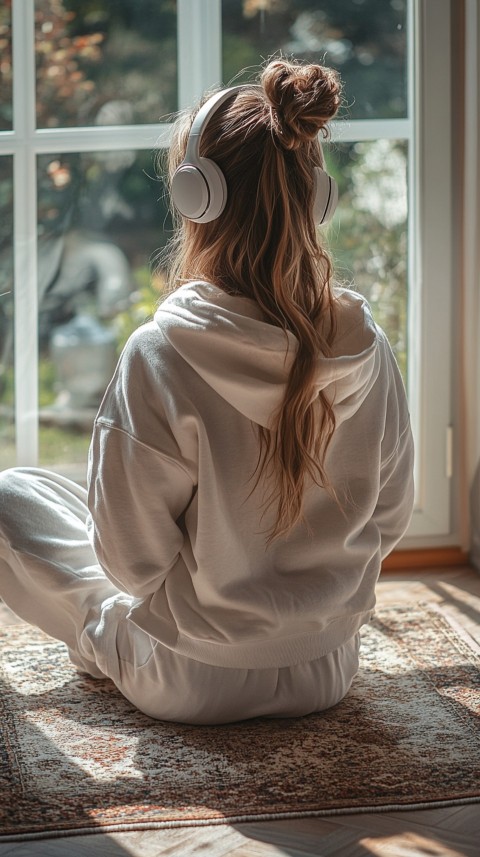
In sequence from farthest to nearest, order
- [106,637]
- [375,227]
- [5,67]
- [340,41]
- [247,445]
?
[375,227] < [340,41] < [5,67] < [106,637] < [247,445]

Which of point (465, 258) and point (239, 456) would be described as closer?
point (239, 456)

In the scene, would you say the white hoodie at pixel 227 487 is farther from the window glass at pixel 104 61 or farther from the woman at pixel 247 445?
the window glass at pixel 104 61

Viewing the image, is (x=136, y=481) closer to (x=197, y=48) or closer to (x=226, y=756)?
(x=226, y=756)

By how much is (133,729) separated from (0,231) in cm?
139

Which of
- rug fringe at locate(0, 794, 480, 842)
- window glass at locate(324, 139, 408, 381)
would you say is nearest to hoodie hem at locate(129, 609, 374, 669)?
rug fringe at locate(0, 794, 480, 842)

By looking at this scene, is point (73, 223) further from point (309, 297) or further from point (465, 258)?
point (309, 297)

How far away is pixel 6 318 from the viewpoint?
2787mm

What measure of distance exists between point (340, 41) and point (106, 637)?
1.68 meters

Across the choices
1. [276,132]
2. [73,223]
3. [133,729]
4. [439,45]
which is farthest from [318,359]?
[439,45]

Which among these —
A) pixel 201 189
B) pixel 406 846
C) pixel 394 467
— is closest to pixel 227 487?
pixel 394 467

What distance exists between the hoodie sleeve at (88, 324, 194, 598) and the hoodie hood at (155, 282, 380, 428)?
7 cm

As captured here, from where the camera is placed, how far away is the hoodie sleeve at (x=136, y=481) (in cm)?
170

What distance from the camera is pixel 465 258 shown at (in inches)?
112

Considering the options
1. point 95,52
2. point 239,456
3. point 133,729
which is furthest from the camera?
point 95,52
